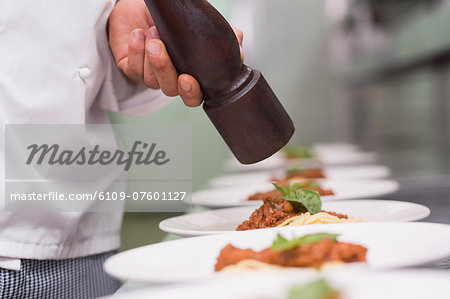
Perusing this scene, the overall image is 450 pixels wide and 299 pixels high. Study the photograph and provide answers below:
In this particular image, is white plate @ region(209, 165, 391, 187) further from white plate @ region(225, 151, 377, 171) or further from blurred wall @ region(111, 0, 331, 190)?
blurred wall @ region(111, 0, 331, 190)

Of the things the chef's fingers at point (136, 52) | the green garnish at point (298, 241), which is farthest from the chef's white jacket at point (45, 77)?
the green garnish at point (298, 241)

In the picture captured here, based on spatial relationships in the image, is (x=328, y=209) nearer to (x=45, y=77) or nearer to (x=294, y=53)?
(x=45, y=77)

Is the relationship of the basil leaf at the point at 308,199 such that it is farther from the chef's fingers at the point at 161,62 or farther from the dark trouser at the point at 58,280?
the dark trouser at the point at 58,280

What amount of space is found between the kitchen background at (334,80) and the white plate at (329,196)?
68.7 inches

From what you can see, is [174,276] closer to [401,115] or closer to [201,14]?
[201,14]

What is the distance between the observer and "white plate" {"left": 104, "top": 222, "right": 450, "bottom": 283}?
0.66m

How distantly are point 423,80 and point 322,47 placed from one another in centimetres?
228

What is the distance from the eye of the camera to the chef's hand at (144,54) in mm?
908

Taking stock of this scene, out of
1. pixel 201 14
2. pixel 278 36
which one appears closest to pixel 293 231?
pixel 201 14

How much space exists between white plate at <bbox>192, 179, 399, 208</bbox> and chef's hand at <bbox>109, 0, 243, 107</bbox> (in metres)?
0.35

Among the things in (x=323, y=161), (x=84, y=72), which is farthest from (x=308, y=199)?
(x=323, y=161)

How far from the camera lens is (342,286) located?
1.52 feet

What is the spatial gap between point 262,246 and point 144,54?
45cm

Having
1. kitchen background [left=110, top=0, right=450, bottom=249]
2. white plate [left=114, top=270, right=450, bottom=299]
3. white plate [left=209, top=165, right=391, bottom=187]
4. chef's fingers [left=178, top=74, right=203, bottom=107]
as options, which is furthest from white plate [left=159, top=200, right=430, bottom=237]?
kitchen background [left=110, top=0, right=450, bottom=249]
